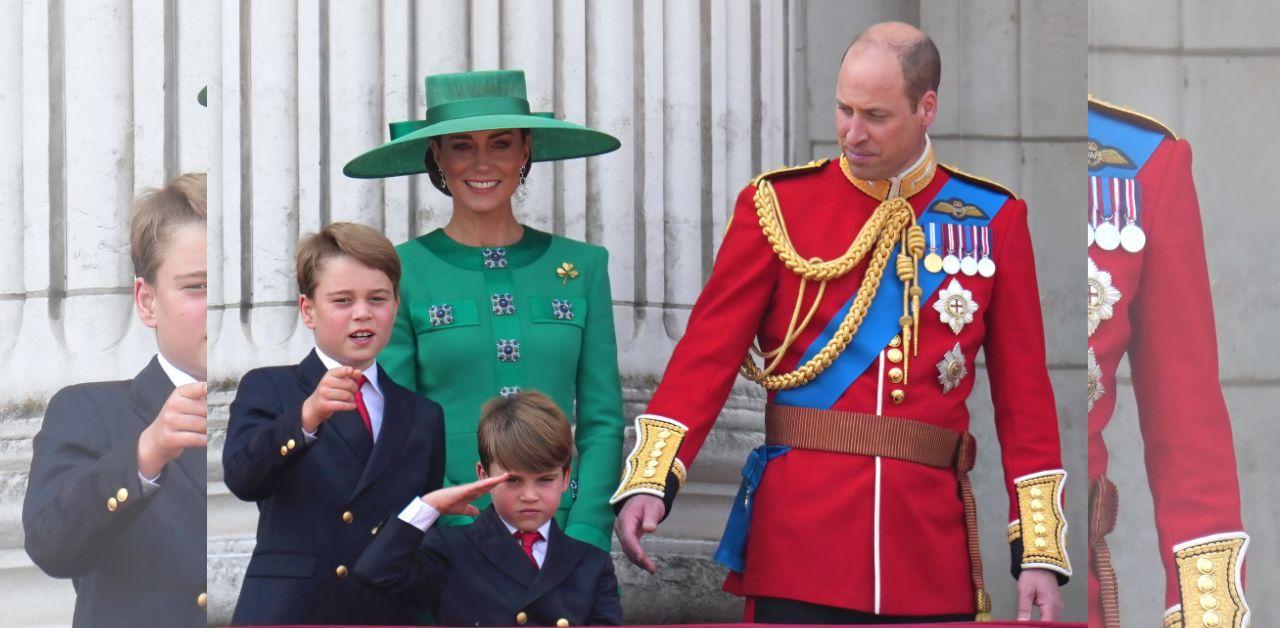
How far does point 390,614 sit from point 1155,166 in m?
1.91

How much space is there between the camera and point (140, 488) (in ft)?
16.0

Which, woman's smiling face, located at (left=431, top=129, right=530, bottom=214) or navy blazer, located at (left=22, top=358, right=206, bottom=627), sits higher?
woman's smiling face, located at (left=431, top=129, right=530, bottom=214)

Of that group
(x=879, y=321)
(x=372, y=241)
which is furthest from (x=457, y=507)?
(x=879, y=321)

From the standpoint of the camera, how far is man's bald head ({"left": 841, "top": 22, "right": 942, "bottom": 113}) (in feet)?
15.8

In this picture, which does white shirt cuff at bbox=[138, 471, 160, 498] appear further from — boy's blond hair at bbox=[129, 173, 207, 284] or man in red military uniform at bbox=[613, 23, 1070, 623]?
man in red military uniform at bbox=[613, 23, 1070, 623]

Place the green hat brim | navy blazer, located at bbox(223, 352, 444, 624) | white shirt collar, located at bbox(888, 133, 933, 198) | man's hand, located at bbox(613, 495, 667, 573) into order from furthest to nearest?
the green hat brim
white shirt collar, located at bbox(888, 133, 933, 198)
navy blazer, located at bbox(223, 352, 444, 624)
man's hand, located at bbox(613, 495, 667, 573)

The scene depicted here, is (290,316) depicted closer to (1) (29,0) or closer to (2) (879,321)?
(1) (29,0)

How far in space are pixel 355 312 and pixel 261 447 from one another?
0.39m

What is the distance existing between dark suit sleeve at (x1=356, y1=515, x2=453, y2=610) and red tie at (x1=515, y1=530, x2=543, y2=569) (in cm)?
21

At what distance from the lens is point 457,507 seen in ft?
15.6

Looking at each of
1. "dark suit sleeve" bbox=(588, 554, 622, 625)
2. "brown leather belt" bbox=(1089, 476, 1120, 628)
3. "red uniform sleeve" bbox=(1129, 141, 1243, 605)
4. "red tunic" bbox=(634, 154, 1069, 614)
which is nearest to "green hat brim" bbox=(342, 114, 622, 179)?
"red tunic" bbox=(634, 154, 1069, 614)

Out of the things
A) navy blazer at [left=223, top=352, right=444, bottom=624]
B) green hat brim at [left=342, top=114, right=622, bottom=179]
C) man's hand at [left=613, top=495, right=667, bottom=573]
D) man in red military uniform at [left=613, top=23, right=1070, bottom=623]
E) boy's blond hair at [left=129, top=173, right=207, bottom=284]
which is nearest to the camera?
man's hand at [left=613, top=495, right=667, bottom=573]

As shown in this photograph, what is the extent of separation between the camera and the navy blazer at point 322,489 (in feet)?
15.9

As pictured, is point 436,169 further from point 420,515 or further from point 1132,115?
point 1132,115
